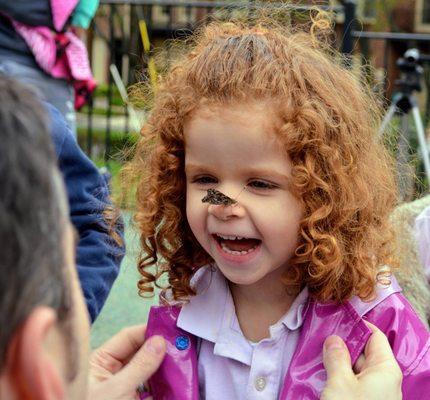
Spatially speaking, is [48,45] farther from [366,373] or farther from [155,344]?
[366,373]

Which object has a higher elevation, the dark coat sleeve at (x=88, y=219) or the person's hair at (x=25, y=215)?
the person's hair at (x=25, y=215)

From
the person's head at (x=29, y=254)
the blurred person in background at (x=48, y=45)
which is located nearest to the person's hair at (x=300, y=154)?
the person's head at (x=29, y=254)

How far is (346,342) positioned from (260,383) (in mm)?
193

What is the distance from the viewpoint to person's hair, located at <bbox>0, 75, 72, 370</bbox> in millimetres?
802

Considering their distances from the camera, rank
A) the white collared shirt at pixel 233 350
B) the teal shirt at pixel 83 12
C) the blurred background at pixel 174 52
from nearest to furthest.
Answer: the white collared shirt at pixel 233 350
the blurred background at pixel 174 52
the teal shirt at pixel 83 12

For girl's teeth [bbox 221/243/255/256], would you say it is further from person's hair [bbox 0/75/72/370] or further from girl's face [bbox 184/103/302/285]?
person's hair [bbox 0/75/72/370]

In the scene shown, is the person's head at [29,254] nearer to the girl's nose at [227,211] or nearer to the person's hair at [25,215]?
the person's hair at [25,215]

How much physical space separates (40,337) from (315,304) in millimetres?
937

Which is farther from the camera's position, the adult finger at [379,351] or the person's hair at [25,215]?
the adult finger at [379,351]

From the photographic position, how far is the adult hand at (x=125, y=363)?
5.17ft

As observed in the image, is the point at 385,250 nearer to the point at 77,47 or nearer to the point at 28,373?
the point at 28,373

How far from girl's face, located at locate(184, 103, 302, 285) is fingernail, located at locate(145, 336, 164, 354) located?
0.70ft

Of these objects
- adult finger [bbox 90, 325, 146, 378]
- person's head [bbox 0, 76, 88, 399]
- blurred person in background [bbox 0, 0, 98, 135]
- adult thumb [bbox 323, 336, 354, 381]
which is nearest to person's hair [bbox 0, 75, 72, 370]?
person's head [bbox 0, 76, 88, 399]

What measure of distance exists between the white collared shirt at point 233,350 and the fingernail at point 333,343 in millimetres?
79
